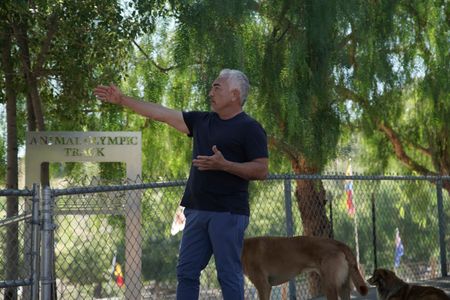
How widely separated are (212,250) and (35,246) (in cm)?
121

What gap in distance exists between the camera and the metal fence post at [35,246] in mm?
5328

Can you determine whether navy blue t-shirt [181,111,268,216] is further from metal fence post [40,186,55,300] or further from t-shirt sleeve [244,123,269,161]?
metal fence post [40,186,55,300]

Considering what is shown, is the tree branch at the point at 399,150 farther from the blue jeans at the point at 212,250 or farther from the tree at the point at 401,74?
the blue jeans at the point at 212,250

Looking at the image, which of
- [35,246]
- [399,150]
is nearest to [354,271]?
[35,246]

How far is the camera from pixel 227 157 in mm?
4961

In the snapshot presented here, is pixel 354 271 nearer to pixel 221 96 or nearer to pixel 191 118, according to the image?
pixel 191 118

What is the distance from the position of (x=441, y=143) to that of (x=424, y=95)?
97.9 inches

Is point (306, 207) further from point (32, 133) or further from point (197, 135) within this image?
point (197, 135)

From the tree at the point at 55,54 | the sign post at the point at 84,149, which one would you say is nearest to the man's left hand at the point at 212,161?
the sign post at the point at 84,149

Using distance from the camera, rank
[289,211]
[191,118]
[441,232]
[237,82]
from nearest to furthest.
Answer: [237,82] → [191,118] → [289,211] → [441,232]

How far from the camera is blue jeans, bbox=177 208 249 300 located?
4918 millimetres

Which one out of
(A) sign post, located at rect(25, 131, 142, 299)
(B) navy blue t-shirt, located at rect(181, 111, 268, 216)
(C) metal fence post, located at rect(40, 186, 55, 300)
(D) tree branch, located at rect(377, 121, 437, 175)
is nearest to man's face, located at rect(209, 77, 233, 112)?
(B) navy blue t-shirt, located at rect(181, 111, 268, 216)

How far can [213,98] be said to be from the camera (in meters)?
5.02

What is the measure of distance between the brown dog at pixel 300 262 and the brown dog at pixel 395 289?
21.6 inches
